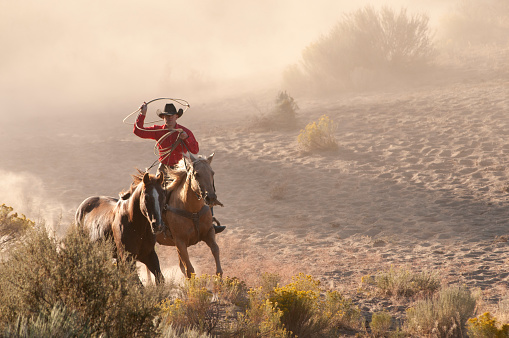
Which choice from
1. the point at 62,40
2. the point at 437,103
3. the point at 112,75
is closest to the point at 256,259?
the point at 437,103

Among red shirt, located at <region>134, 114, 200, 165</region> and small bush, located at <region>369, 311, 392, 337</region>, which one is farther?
red shirt, located at <region>134, 114, 200, 165</region>

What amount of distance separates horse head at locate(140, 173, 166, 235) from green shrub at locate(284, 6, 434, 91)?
70.5 feet

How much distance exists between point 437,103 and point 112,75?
3063 cm

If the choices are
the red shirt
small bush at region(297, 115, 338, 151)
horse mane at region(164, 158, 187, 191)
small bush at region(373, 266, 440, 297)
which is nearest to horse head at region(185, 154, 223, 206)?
horse mane at region(164, 158, 187, 191)

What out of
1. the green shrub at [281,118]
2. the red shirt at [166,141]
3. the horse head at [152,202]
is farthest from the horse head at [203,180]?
the green shrub at [281,118]

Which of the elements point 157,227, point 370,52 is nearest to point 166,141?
point 157,227

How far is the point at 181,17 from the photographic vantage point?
63594 mm

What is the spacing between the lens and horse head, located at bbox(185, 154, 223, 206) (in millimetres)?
6621

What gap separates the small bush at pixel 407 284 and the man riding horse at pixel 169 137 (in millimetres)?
2936

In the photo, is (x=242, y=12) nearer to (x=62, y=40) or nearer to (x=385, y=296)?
(x=62, y=40)

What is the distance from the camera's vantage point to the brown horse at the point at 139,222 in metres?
5.73

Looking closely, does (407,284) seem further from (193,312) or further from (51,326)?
(51,326)

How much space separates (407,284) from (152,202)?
412cm

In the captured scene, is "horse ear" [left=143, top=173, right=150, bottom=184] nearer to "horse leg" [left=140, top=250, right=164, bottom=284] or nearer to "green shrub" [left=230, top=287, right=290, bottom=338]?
"horse leg" [left=140, top=250, right=164, bottom=284]
